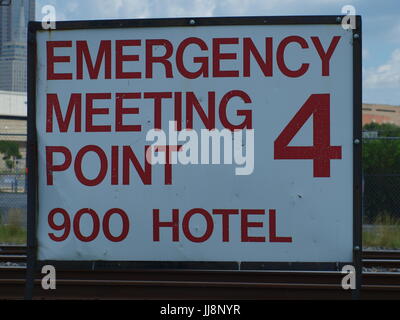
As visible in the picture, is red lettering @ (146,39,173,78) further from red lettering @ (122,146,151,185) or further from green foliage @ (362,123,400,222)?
green foliage @ (362,123,400,222)

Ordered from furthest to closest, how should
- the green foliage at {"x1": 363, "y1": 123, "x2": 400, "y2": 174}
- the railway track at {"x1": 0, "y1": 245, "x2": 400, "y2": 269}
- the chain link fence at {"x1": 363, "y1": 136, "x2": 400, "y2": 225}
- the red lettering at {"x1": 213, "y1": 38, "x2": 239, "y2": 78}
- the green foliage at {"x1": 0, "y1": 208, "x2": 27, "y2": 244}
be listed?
the green foliage at {"x1": 363, "y1": 123, "x2": 400, "y2": 174}
the chain link fence at {"x1": 363, "y1": 136, "x2": 400, "y2": 225}
the green foliage at {"x1": 0, "y1": 208, "x2": 27, "y2": 244}
the railway track at {"x1": 0, "y1": 245, "x2": 400, "y2": 269}
the red lettering at {"x1": 213, "y1": 38, "x2": 239, "y2": 78}

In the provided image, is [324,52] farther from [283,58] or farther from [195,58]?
[195,58]

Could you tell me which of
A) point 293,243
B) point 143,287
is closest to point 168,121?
point 293,243

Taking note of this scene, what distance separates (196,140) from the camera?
4.17 m

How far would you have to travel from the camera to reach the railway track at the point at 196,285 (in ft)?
22.4

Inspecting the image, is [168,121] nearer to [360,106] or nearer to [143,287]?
[360,106]

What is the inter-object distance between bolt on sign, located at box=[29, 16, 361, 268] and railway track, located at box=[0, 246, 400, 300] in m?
2.22

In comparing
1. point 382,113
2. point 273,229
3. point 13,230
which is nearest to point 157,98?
point 273,229

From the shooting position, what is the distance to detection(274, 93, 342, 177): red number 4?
4.09m

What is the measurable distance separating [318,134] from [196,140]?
0.72m

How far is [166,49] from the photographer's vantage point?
4207 millimetres

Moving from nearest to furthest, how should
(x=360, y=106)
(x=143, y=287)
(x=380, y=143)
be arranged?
(x=360, y=106)
(x=143, y=287)
(x=380, y=143)

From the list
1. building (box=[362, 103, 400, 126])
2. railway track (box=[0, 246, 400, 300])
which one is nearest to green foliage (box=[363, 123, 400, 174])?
railway track (box=[0, 246, 400, 300])
